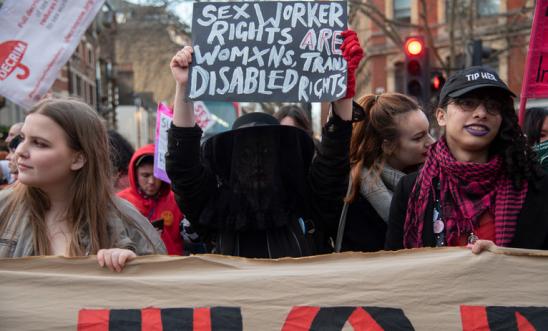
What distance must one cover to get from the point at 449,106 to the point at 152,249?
122 cm

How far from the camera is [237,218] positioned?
3.16 m

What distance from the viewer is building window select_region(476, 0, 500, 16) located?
24.4m

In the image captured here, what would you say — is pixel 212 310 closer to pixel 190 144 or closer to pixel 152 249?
pixel 152 249

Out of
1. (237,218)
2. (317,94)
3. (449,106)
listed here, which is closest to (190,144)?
(237,218)

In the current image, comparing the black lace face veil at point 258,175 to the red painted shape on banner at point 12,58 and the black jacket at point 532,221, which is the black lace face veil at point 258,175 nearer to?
the black jacket at point 532,221

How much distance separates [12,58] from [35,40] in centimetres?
21

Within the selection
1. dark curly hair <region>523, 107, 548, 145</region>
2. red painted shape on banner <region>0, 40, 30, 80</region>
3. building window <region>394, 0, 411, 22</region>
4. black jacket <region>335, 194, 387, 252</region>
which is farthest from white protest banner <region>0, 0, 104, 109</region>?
building window <region>394, 0, 411, 22</region>

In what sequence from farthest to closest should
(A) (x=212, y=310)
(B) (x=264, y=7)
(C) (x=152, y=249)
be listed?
(B) (x=264, y=7) → (C) (x=152, y=249) → (A) (x=212, y=310)

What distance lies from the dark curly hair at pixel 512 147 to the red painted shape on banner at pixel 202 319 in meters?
1.16

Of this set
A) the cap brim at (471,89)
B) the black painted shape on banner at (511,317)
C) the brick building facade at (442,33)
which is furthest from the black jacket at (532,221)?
the brick building facade at (442,33)

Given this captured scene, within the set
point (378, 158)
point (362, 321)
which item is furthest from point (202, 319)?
point (378, 158)

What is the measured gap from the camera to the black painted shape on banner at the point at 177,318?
8.70 ft

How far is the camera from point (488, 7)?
24.5m

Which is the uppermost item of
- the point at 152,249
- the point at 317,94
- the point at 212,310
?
the point at 317,94
